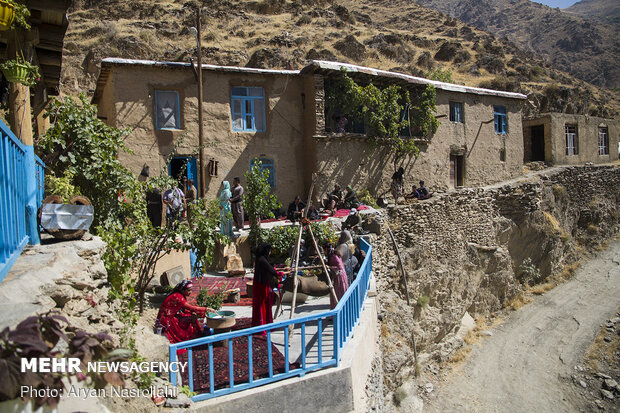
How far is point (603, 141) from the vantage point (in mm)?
28531

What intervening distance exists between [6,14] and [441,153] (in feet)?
60.2

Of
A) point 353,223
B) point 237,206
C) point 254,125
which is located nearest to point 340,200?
point 353,223

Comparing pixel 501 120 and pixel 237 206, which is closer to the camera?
pixel 237 206

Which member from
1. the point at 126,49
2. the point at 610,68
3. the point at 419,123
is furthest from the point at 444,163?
the point at 610,68

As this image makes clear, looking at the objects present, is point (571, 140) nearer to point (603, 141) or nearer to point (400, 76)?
point (603, 141)

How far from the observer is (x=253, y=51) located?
33.0m

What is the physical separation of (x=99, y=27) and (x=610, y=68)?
6077cm

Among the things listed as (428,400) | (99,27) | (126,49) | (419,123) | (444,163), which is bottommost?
(428,400)

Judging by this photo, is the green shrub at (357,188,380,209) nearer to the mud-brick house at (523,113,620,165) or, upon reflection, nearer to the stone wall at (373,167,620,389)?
the stone wall at (373,167,620,389)

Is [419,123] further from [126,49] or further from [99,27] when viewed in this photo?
[99,27]

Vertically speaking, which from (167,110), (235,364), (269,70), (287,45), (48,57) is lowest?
(235,364)

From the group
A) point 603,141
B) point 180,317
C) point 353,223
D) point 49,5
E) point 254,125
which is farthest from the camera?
point 603,141

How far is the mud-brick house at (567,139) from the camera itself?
84.2 ft

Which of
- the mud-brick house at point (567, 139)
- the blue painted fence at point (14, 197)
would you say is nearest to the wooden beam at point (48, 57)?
A: the blue painted fence at point (14, 197)
